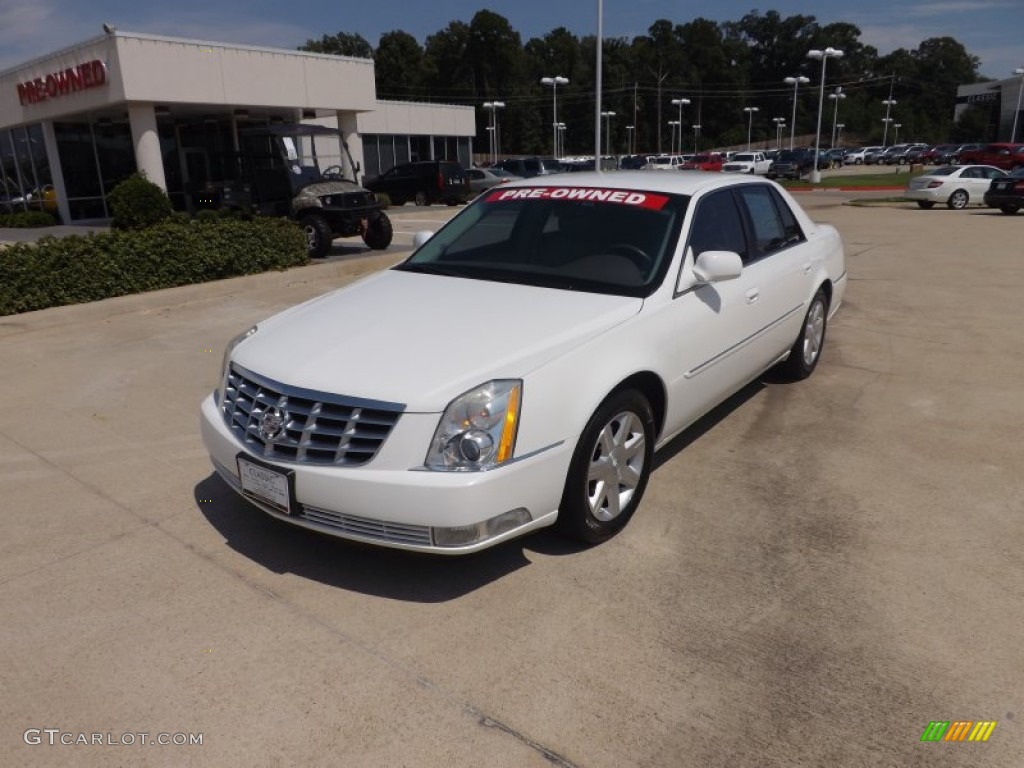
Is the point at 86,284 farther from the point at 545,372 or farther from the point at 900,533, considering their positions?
the point at 900,533

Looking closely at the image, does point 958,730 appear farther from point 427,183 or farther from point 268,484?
point 427,183

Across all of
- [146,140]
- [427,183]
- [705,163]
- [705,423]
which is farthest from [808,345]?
[705,163]

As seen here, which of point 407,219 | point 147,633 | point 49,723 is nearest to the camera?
point 49,723

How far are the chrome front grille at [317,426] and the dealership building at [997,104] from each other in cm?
9053

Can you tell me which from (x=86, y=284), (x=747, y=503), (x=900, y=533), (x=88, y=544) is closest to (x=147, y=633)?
(x=88, y=544)

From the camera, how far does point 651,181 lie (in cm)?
470

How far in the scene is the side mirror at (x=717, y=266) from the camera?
3.96 metres

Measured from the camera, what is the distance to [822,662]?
9.38 ft

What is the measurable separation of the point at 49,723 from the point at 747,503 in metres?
3.22

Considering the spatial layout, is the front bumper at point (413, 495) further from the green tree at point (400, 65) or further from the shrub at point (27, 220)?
the green tree at point (400, 65)

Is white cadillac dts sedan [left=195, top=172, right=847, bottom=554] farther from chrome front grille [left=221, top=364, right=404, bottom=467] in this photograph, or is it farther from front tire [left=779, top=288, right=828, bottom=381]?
front tire [left=779, top=288, right=828, bottom=381]

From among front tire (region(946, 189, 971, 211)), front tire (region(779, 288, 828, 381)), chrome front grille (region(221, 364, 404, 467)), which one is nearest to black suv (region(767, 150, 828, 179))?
front tire (region(946, 189, 971, 211))

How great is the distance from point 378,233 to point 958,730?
502 inches

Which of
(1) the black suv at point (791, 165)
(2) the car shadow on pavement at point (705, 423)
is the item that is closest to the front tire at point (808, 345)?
(2) the car shadow on pavement at point (705, 423)
